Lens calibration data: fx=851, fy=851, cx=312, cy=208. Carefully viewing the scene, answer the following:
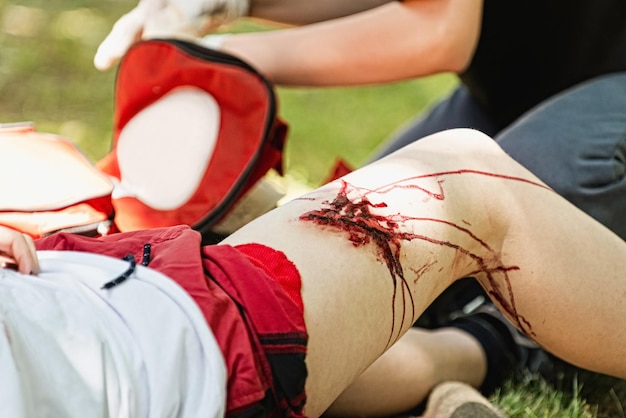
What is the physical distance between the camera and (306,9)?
1.60 m

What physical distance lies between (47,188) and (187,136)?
260 millimetres

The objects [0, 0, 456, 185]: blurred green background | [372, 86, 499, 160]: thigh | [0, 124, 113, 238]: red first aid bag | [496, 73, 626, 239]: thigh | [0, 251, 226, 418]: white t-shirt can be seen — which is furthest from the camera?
[0, 0, 456, 185]: blurred green background

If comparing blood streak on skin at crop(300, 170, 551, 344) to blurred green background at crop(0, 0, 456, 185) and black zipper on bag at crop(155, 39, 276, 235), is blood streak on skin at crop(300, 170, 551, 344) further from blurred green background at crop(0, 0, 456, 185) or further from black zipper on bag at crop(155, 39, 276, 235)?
blurred green background at crop(0, 0, 456, 185)

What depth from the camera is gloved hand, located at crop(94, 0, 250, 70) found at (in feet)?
4.65

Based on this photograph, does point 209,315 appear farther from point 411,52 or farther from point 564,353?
point 411,52

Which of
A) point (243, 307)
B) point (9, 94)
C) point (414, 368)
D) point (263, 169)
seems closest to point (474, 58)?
point (263, 169)

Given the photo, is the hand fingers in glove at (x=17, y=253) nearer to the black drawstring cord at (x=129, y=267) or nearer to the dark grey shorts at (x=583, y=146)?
the black drawstring cord at (x=129, y=267)

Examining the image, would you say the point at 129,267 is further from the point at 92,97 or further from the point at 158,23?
the point at 92,97

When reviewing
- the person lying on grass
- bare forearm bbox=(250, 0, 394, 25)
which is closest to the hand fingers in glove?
the person lying on grass

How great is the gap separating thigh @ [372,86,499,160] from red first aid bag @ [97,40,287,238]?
0.38 m

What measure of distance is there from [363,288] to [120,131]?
2.22ft

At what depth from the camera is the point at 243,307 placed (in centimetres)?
74

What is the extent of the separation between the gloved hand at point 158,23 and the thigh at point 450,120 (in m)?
A: 0.41

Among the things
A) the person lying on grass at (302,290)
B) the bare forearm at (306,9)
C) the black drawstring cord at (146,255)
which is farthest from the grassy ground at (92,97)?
the black drawstring cord at (146,255)
